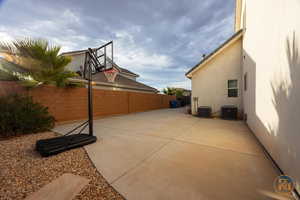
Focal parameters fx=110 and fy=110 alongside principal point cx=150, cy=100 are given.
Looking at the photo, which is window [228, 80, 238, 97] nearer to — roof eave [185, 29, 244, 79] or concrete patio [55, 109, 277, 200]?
roof eave [185, 29, 244, 79]

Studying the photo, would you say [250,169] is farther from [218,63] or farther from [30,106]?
[218,63]

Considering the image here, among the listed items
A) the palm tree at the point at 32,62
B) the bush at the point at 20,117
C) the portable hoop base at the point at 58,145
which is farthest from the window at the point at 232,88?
the bush at the point at 20,117

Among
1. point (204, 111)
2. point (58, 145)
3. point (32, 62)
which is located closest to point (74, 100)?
point (32, 62)

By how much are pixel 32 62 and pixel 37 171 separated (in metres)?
4.38

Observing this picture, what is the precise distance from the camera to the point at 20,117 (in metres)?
3.56

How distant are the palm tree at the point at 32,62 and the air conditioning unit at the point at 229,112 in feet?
29.2

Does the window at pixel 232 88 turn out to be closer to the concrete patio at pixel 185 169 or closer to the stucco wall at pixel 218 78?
the stucco wall at pixel 218 78

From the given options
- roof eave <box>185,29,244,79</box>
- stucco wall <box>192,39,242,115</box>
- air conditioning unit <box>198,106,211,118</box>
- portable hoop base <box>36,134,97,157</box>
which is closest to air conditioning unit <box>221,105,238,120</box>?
stucco wall <box>192,39,242,115</box>

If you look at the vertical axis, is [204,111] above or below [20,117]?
below

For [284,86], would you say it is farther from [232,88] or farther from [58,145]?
[232,88]

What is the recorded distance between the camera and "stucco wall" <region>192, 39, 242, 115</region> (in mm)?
7117

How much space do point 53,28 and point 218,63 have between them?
32.4 feet

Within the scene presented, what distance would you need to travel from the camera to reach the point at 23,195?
1.41 m

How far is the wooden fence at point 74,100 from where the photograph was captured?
4.79 m
